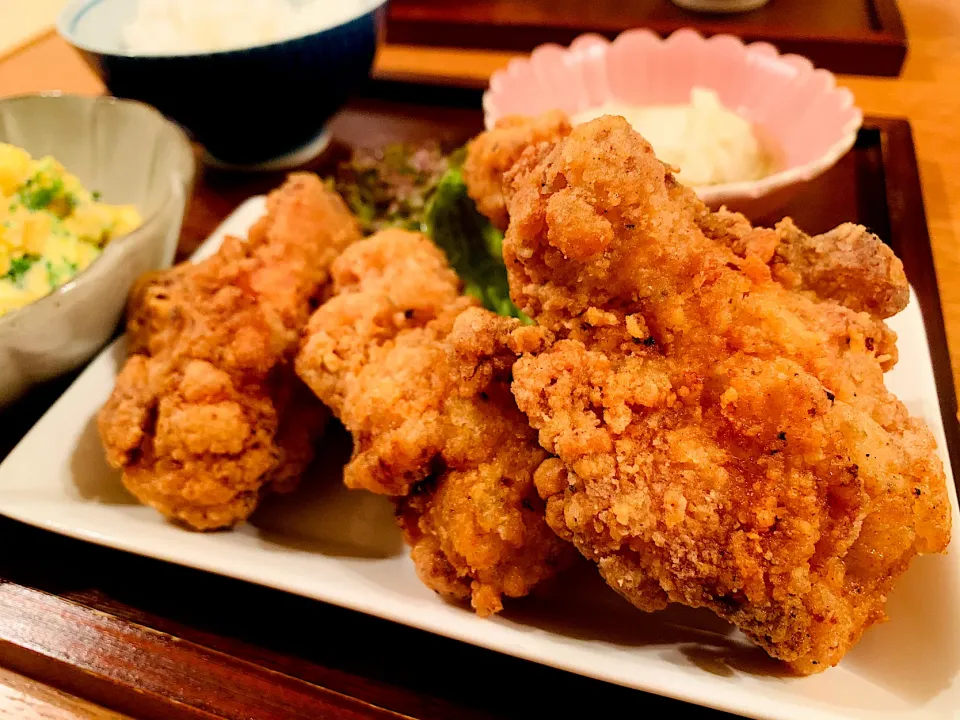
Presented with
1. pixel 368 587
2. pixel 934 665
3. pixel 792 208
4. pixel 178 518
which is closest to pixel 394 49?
pixel 792 208

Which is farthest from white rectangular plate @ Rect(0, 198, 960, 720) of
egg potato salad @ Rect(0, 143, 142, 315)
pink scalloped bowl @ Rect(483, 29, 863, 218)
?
pink scalloped bowl @ Rect(483, 29, 863, 218)

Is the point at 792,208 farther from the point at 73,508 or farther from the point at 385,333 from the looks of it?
the point at 73,508

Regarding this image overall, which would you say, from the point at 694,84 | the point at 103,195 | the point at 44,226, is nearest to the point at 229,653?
the point at 44,226

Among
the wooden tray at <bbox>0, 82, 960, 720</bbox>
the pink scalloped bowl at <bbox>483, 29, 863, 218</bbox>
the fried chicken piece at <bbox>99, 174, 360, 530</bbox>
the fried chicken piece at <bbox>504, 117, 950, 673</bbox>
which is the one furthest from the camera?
the pink scalloped bowl at <bbox>483, 29, 863, 218</bbox>

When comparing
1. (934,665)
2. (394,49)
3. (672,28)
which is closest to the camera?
(934,665)

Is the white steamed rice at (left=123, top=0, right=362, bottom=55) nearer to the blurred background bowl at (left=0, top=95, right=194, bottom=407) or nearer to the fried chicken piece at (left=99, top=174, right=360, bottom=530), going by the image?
the blurred background bowl at (left=0, top=95, right=194, bottom=407)

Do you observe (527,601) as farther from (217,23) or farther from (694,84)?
(217,23)
